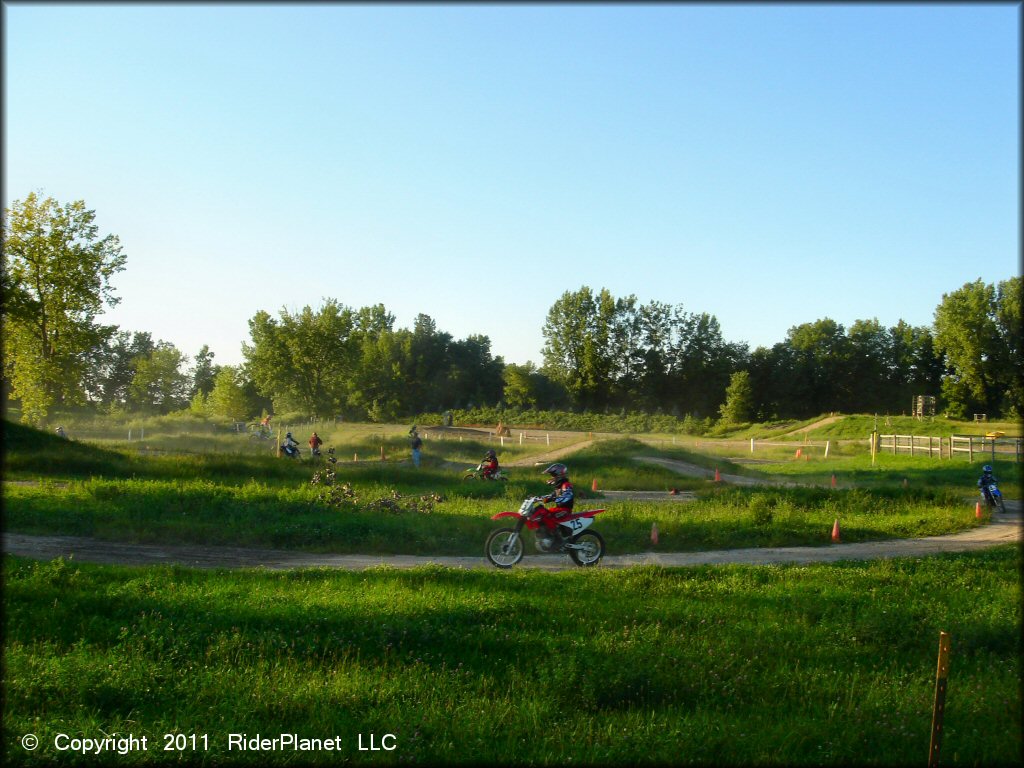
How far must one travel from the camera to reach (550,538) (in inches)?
568

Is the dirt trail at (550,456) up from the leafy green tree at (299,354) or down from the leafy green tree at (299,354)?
down

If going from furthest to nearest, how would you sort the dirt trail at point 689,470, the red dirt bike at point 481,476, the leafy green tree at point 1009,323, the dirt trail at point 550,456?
the leafy green tree at point 1009,323 < the dirt trail at point 550,456 < the dirt trail at point 689,470 < the red dirt bike at point 481,476

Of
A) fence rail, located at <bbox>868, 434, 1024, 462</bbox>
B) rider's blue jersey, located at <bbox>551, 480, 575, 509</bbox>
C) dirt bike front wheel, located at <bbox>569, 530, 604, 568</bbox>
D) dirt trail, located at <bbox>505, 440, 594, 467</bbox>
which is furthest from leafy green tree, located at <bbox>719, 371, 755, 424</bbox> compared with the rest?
dirt bike front wheel, located at <bbox>569, 530, 604, 568</bbox>

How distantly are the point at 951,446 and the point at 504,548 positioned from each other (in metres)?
36.7

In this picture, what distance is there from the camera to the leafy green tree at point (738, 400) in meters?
81.6

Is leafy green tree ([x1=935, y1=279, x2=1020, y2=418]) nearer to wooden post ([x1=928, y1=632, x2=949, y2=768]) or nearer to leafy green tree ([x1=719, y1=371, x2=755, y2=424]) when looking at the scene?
leafy green tree ([x1=719, y1=371, x2=755, y2=424])

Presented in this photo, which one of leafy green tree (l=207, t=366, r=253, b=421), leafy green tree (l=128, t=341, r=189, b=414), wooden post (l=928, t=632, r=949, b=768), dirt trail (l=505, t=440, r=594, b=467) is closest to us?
wooden post (l=928, t=632, r=949, b=768)

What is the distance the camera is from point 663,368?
298 feet

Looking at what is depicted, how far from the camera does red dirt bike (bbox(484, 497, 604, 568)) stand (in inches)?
562

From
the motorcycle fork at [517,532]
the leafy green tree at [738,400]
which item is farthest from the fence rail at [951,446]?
the motorcycle fork at [517,532]

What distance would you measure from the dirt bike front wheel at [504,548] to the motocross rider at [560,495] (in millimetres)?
866

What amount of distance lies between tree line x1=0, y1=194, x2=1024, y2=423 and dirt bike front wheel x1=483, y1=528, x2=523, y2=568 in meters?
17.1

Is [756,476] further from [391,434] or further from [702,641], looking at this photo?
[702,641]

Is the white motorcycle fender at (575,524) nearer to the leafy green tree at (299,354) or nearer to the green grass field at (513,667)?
the green grass field at (513,667)
